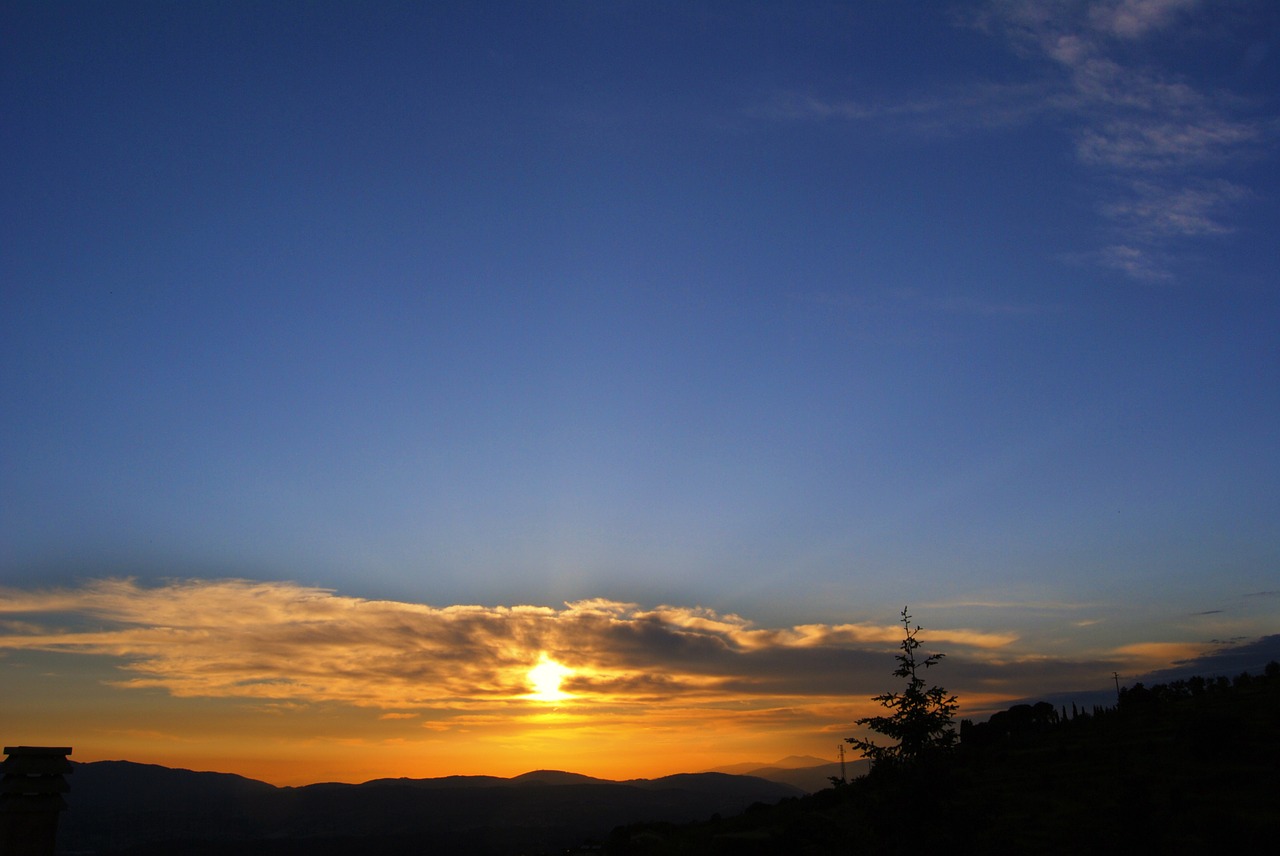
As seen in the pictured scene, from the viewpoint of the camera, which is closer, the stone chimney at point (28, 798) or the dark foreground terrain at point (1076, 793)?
the stone chimney at point (28, 798)

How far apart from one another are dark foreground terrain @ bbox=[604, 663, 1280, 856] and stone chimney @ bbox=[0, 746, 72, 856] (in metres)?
15.4

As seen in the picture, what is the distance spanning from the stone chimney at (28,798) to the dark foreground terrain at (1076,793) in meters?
15.4

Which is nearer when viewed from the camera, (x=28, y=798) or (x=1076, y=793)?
(x=28, y=798)

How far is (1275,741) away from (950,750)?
47657mm

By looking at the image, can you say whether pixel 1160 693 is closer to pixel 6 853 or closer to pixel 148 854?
pixel 6 853

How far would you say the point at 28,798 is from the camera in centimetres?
1038

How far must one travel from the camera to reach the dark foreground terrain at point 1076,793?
18.8 m

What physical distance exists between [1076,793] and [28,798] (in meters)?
54.6

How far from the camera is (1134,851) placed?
25.0 meters

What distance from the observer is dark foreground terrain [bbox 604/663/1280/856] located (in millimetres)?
18750

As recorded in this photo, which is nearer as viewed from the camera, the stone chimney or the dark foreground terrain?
the stone chimney

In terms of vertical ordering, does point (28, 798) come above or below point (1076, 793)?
above

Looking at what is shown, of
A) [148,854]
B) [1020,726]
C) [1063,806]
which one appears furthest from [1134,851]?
[148,854]

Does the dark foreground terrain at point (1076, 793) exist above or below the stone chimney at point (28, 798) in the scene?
below
